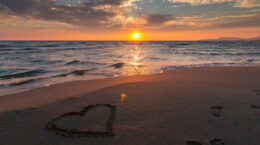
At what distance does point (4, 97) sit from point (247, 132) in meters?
6.68

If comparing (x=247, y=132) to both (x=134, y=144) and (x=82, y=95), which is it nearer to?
(x=134, y=144)

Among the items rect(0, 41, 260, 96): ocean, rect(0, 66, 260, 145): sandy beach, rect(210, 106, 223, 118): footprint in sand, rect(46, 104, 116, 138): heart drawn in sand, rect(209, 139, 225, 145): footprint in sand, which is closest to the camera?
rect(209, 139, 225, 145): footprint in sand

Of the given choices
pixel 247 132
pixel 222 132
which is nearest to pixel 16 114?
pixel 222 132

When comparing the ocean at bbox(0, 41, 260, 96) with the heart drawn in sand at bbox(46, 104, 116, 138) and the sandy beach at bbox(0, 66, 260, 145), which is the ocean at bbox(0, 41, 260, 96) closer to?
the sandy beach at bbox(0, 66, 260, 145)

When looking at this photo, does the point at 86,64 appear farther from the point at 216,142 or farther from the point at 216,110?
the point at 216,142

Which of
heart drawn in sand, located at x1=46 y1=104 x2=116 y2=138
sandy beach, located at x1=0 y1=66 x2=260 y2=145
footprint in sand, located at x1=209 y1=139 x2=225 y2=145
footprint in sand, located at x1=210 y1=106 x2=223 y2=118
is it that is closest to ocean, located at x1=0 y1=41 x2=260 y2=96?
sandy beach, located at x1=0 y1=66 x2=260 y2=145

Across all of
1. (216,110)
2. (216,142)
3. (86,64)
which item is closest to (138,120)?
(216,142)

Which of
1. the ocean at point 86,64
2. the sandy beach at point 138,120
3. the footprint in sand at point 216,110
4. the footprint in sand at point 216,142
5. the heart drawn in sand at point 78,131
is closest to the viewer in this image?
the footprint in sand at point 216,142

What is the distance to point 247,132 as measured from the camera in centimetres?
260

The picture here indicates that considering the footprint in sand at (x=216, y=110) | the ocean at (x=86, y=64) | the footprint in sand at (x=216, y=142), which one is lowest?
the footprint in sand at (x=216, y=142)

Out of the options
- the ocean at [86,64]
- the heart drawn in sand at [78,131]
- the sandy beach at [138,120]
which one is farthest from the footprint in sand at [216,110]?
the ocean at [86,64]

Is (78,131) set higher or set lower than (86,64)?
lower

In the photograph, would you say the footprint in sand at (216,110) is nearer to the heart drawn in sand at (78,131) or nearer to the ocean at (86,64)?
the heart drawn in sand at (78,131)

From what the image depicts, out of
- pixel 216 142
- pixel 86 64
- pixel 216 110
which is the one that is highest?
pixel 86 64
